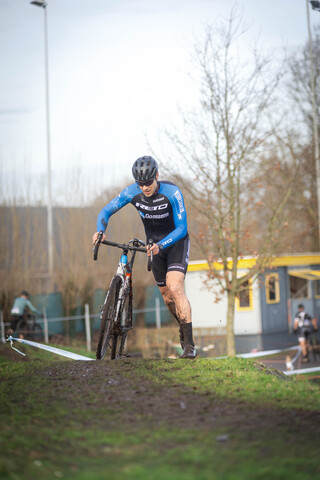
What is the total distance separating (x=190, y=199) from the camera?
17.2 metres

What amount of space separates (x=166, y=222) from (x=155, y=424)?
3.56 m

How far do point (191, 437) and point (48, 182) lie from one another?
90.0 ft

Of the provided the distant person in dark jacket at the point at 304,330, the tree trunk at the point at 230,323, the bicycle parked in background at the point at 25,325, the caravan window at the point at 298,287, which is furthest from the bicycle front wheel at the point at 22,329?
the caravan window at the point at 298,287

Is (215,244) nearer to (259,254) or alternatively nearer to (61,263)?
(259,254)

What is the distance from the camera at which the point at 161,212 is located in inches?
297

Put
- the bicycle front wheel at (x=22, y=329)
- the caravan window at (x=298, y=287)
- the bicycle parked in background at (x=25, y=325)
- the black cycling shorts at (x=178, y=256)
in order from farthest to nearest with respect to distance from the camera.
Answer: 1. the caravan window at (x=298, y=287)
2. the bicycle parked in background at (x=25, y=325)
3. the bicycle front wheel at (x=22, y=329)
4. the black cycling shorts at (x=178, y=256)

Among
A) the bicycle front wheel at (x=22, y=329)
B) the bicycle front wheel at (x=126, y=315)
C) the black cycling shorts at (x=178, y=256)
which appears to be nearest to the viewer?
the bicycle front wheel at (x=126, y=315)

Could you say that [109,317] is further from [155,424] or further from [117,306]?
[155,424]

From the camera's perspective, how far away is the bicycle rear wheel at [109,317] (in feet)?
23.7

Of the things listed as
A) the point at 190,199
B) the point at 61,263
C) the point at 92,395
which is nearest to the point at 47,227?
the point at 61,263

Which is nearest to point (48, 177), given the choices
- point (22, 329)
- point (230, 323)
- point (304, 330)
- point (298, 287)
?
point (22, 329)

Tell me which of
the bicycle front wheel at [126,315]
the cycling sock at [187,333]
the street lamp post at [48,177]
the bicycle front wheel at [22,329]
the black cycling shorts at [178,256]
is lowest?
the bicycle front wheel at [22,329]

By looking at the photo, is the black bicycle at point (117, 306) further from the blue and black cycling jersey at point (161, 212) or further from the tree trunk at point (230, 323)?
the tree trunk at point (230, 323)

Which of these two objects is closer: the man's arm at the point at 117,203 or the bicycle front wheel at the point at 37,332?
the man's arm at the point at 117,203
